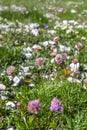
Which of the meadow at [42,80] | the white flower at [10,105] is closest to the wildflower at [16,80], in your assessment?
the meadow at [42,80]

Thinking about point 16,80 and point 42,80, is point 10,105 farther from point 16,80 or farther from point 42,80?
point 42,80

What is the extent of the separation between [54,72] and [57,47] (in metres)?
2.34

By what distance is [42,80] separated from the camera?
29.0 feet

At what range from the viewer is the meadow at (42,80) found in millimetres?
6629

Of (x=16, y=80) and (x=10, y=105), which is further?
(x=16, y=80)

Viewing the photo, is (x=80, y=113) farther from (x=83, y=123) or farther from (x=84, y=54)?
(x=84, y=54)

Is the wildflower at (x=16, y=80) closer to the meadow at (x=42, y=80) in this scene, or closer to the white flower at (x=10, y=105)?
the meadow at (x=42, y=80)

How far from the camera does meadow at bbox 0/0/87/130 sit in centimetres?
663

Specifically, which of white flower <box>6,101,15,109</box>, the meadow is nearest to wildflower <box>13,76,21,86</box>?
the meadow

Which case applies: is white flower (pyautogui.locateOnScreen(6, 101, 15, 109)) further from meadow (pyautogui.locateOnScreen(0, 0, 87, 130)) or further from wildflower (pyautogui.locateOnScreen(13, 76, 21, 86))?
wildflower (pyautogui.locateOnScreen(13, 76, 21, 86))

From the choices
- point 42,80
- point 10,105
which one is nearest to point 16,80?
point 42,80

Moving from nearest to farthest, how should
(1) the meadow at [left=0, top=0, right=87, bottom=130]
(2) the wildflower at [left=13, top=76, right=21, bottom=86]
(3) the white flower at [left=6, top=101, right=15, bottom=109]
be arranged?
(1) the meadow at [left=0, top=0, right=87, bottom=130] < (3) the white flower at [left=6, top=101, right=15, bottom=109] < (2) the wildflower at [left=13, top=76, right=21, bottom=86]

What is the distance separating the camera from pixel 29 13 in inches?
737

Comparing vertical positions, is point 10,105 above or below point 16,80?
above
